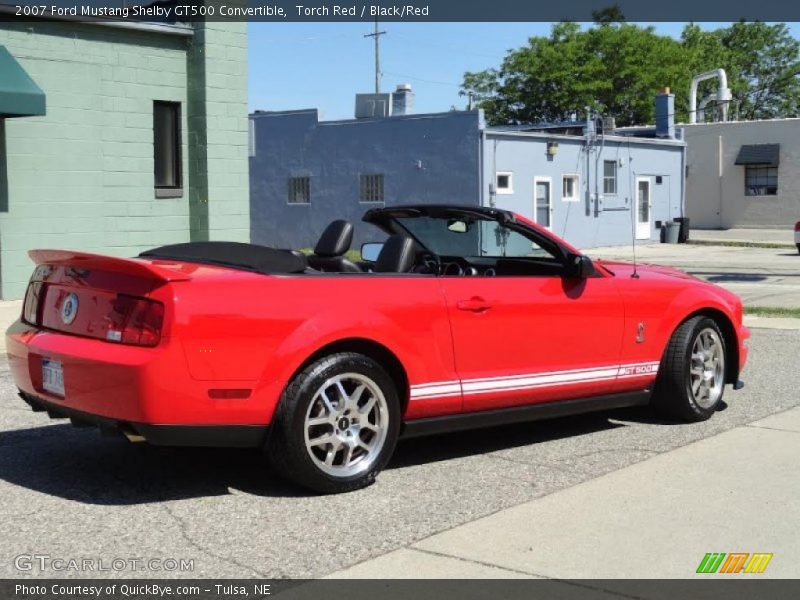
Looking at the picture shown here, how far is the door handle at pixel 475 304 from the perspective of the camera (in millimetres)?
6129

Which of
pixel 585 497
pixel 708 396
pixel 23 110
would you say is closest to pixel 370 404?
pixel 585 497

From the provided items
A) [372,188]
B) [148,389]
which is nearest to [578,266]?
[148,389]

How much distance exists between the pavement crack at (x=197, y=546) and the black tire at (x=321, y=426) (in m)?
0.56

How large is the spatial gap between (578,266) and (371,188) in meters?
27.1

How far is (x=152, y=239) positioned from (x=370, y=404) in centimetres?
1315

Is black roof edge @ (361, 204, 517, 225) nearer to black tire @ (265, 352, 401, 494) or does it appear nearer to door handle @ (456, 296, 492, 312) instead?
door handle @ (456, 296, 492, 312)

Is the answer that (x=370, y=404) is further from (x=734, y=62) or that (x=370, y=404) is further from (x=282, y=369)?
(x=734, y=62)

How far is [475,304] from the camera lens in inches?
243

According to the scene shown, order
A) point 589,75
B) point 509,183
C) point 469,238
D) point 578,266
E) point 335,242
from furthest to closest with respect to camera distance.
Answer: point 589,75 < point 509,183 < point 469,238 < point 335,242 < point 578,266

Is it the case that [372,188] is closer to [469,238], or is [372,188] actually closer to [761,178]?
[761,178]

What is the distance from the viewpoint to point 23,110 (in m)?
15.3


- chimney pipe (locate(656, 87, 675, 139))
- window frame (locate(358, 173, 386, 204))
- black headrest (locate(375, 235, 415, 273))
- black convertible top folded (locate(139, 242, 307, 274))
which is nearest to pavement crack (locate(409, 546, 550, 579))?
black convertible top folded (locate(139, 242, 307, 274))

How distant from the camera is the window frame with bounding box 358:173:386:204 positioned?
3316cm

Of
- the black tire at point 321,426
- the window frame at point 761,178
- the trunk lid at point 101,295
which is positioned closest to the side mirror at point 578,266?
the black tire at point 321,426
